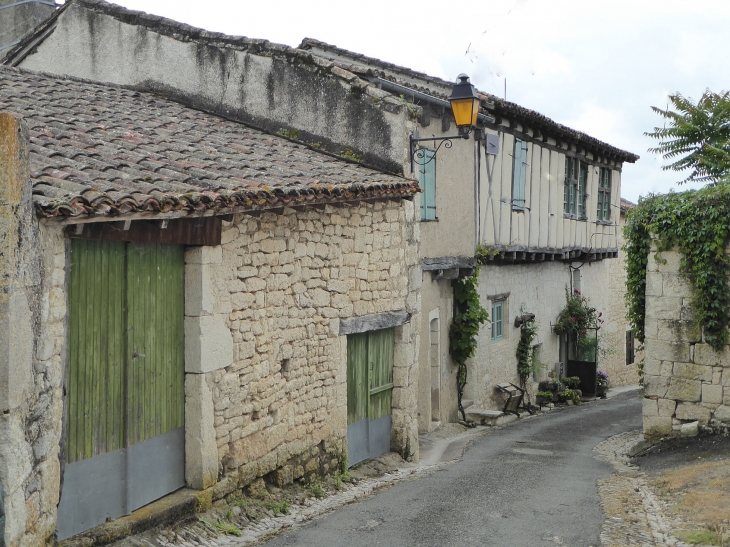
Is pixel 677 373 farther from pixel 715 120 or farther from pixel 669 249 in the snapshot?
pixel 715 120

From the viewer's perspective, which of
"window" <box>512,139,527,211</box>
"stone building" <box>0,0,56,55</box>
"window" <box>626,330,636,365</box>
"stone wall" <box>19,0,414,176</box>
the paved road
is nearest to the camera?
the paved road

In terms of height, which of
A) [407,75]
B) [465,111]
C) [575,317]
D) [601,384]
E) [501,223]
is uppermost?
[407,75]

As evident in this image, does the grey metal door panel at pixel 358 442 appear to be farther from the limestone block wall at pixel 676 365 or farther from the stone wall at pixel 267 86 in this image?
the limestone block wall at pixel 676 365

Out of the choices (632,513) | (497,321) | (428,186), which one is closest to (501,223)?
(497,321)

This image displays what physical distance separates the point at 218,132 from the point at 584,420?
8462 millimetres

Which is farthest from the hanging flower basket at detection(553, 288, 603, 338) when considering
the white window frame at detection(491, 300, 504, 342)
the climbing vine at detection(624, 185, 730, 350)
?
the climbing vine at detection(624, 185, 730, 350)

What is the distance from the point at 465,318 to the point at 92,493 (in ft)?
27.2

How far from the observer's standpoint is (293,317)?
7332 millimetres

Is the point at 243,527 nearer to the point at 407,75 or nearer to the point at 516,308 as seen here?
the point at 407,75

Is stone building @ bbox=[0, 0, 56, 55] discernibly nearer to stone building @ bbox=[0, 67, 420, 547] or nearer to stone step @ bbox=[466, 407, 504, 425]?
stone building @ bbox=[0, 67, 420, 547]

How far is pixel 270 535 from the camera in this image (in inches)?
240

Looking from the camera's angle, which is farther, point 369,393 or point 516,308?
point 516,308

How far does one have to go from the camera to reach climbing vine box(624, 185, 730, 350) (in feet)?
31.7

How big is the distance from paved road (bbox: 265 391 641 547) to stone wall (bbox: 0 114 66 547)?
71.8 inches
